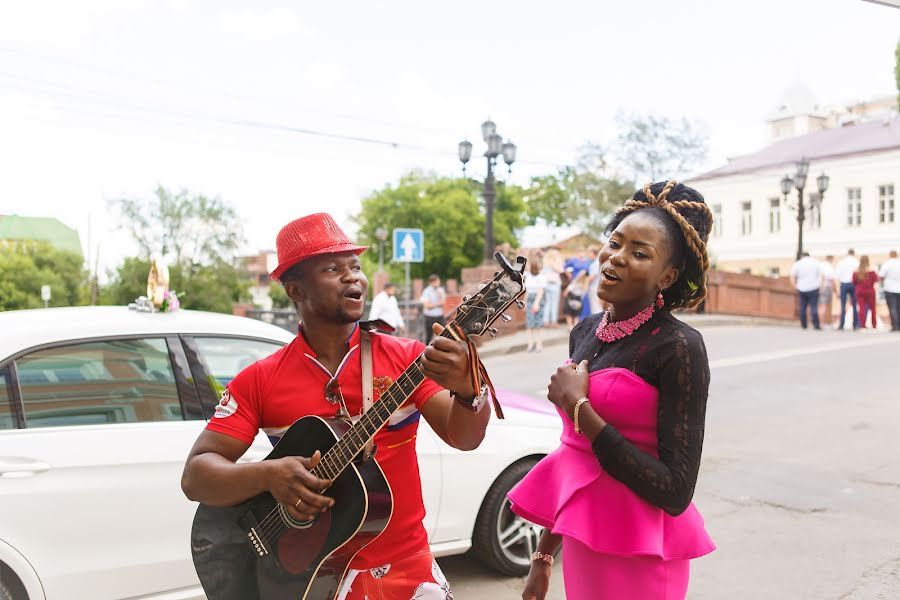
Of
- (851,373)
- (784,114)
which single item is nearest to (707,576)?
(851,373)

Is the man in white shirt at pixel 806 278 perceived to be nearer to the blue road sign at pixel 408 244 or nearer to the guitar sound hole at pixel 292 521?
the blue road sign at pixel 408 244

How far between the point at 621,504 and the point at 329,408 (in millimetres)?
863

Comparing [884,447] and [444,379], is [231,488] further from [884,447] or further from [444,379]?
[884,447]

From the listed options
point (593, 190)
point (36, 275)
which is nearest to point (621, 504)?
point (593, 190)

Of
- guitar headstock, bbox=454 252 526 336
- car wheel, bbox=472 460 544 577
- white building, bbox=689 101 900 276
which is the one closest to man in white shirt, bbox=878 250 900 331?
car wheel, bbox=472 460 544 577

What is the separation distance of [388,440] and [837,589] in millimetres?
3488

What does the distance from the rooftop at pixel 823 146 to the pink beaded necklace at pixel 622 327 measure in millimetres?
48429

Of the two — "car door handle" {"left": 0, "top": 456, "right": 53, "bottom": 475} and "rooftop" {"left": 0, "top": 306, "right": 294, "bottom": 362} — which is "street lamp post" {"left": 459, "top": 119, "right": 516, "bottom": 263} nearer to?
"rooftop" {"left": 0, "top": 306, "right": 294, "bottom": 362}

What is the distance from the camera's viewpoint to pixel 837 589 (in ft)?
15.2

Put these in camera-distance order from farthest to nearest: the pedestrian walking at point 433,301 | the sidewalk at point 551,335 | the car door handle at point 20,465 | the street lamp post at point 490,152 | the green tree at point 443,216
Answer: the green tree at point 443,216
the street lamp post at point 490,152
the pedestrian walking at point 433,301
the sidewalk at point 551,335
the car door handle at point 20,465

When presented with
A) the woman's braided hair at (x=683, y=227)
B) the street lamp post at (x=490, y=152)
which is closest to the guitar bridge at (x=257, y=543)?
the woman's braided hair at (x=683, y=227)

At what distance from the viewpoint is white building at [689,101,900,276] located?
46344 millimetres

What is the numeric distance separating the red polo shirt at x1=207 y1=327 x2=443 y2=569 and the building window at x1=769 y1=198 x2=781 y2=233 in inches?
2122

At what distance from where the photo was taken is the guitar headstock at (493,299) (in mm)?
1946
